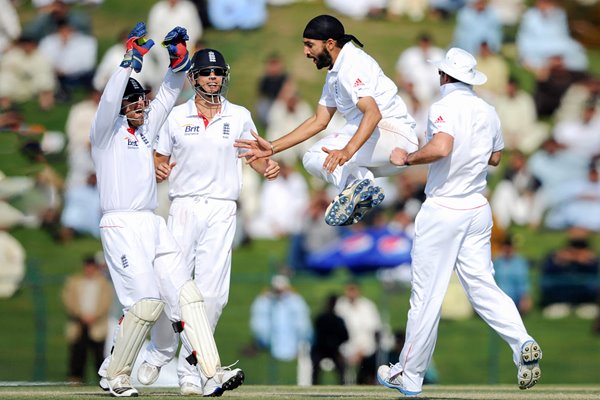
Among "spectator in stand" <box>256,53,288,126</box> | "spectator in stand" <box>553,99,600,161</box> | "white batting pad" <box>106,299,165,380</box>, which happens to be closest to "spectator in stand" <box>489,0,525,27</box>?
"spectator in stand" <box>553,99,600,161</box>

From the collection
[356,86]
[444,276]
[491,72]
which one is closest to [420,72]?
[491,72]

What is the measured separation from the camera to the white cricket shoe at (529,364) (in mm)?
10523

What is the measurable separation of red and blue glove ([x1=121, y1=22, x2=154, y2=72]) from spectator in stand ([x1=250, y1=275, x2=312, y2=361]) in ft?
25.3

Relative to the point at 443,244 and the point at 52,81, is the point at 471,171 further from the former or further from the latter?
the point at 52,81

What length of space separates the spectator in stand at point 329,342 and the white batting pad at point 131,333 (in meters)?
7.02

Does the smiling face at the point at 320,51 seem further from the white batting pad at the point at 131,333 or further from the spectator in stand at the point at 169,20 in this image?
the spectator in stand at the point at 169,20

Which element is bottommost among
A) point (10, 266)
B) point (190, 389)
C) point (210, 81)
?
point (190, 389)

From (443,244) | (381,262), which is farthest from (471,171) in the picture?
(381,262)

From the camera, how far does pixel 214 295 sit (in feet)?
38.1

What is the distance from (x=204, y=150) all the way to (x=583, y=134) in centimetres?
1221

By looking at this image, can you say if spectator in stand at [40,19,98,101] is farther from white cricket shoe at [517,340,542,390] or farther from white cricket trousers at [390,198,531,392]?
white cricket shoe at [517,340,542,390]

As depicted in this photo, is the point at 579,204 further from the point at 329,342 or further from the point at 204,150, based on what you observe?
the point at 204,150

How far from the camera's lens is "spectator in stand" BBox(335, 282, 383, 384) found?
687 inches

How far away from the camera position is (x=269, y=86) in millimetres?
23234
